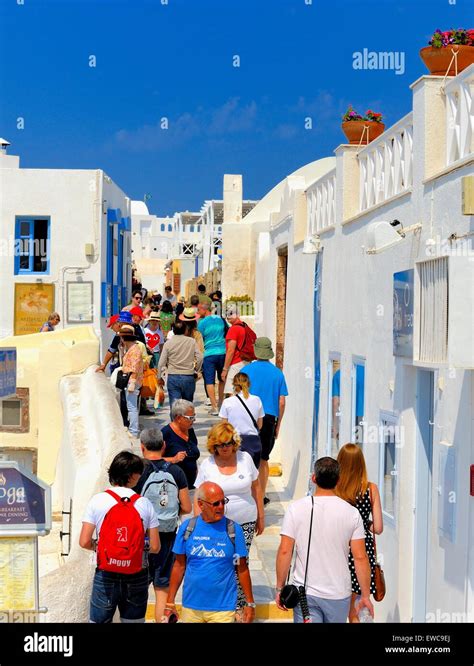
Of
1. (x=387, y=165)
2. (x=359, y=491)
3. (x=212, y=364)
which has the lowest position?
(x=359, y=491)

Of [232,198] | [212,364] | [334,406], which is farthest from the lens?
[232,198]

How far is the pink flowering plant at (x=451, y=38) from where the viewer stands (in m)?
6.71

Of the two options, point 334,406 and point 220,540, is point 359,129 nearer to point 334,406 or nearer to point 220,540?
point 334,406

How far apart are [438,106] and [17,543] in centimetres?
405

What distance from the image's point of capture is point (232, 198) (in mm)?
28516

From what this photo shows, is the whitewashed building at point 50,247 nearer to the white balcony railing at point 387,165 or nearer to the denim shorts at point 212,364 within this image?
the denim shorts at point 212,364

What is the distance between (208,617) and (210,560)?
1.11ft

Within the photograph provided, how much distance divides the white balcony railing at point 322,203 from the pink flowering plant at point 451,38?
3.67m

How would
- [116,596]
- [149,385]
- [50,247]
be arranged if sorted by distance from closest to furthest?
1. [116,596]
2. [149,385]
3. [50,247]

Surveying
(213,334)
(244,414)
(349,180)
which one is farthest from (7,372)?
(213,334)

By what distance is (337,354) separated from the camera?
10.0 m

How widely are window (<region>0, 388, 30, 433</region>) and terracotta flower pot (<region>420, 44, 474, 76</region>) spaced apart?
420 inches
